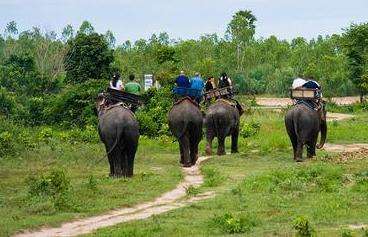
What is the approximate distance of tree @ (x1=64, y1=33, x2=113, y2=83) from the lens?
37281 mm

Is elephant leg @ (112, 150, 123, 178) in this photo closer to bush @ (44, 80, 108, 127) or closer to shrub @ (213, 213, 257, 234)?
shrub @ (213, 213, 257, 234)

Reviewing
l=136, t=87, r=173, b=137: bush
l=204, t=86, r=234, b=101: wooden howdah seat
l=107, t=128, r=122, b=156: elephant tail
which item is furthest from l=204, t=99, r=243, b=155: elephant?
l=107, t=128, r=122, b=156: elephant tail

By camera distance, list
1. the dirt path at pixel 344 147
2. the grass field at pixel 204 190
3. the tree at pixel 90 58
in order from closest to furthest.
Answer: the grass field at pixel 204 190 < the dirt path at pixel 344 147 < the tree at pixel 90 58

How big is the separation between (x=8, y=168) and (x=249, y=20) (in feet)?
155

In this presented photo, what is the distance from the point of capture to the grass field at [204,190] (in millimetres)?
13047

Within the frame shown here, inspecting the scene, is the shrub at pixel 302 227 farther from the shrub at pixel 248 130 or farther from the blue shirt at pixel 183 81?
the shrub at pixel 248 130

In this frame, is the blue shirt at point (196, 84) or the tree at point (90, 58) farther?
the tree at point (90, 58)

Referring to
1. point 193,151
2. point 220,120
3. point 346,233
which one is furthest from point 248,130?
point 346,233

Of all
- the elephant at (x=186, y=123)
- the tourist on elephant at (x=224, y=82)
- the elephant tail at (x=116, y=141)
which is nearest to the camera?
the elephant tail at (x=116, y=141)

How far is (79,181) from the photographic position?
19.2m

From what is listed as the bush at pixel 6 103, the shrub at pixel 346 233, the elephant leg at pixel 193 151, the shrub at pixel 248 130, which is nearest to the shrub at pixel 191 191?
the shrub at pixel 346 233

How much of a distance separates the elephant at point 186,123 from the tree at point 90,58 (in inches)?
592

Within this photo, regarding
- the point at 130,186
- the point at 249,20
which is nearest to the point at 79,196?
the point at 130,186

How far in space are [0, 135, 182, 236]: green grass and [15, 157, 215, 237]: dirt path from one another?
0.24 metres
